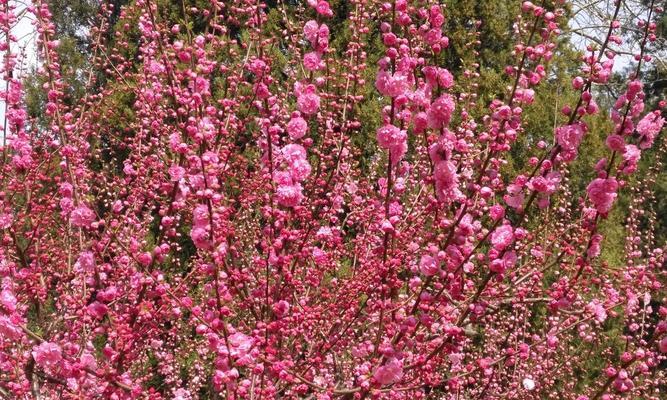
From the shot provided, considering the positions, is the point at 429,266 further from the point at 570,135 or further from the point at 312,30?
the point at 312,30

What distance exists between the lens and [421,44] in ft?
10.7

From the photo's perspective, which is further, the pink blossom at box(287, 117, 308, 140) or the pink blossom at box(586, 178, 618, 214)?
the pink blossom at box(287, 117, 308, 140)

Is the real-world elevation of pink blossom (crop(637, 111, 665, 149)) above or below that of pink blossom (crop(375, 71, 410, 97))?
below

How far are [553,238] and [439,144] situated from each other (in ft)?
7.67

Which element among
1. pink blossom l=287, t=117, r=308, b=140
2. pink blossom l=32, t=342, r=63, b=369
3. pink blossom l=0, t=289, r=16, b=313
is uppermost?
pink blossom l=287, t=117, r=308, b=140

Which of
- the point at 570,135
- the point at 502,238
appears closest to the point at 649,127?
the point at 570,135

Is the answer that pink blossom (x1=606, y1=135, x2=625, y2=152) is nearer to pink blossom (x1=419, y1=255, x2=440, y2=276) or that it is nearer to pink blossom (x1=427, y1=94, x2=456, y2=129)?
pink blossom (x1=427, y1=94, x2=456, y2=129)

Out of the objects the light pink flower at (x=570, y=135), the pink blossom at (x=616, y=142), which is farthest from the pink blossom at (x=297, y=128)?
the pink blossom at (x=616, y=142)

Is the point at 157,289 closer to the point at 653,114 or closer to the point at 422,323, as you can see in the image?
the point at 422,323

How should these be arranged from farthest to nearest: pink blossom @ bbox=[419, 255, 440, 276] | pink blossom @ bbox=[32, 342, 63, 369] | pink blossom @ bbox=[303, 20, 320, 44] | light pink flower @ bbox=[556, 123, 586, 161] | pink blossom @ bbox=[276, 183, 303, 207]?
1. pink blossom @ bbox=[303, 20, 320, 44]
2. pink blossom @ bbox=[32, 342, 63, 369]
3. pink blossom @ bbox=[276, 183, 303, 207]
4. pink blossom @ bbox=[419, 255, 440, 276]
5. light pink flower @ bbox=[556, 123, 586, 161]

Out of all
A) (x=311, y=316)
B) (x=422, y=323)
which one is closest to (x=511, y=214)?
(x=311, y=316)

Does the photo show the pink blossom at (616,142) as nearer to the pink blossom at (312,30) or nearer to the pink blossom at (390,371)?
the pink blossom at (390,371)

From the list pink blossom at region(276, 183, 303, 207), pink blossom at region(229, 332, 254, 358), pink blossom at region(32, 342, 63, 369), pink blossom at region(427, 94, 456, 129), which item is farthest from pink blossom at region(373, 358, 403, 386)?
pink blossom at region(32, 342, 63, 369)

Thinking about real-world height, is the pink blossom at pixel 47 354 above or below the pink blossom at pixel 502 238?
below
